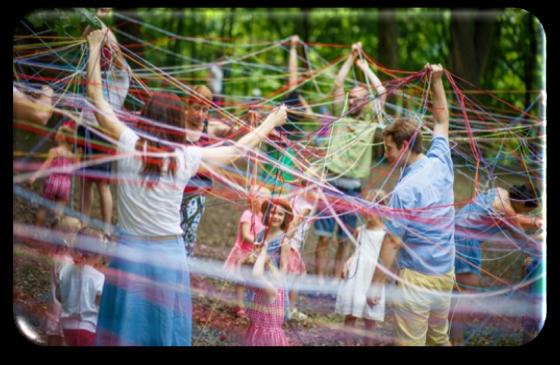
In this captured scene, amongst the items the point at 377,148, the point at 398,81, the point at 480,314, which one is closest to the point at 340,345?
the point at 480,314

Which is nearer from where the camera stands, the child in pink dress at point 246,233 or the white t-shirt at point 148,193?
the white t-shirt at point 148,193

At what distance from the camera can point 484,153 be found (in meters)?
2.51

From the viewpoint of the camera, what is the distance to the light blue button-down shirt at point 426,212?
2.41 meters

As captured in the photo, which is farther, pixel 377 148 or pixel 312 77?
pixel 312 77

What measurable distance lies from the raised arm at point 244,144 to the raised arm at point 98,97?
28 centimetres

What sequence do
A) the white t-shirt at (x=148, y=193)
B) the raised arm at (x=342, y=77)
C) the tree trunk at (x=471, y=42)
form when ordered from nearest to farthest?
the white t-shirt at (x=148, y=193), the tree trunk at (x=471, y=42), the raised arm at (x=342, y=77)

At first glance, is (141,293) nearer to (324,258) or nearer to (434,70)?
(324,258)

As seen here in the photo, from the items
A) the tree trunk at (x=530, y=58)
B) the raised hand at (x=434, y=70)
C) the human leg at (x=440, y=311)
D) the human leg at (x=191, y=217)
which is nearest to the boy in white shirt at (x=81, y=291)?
the human leg at (x=191, y=217)

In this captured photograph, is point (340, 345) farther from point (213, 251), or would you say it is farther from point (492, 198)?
point (492, 198)

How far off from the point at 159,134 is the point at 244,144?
276 mm

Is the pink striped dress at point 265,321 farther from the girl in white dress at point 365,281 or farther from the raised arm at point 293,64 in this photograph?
the raised arm at point 293,64

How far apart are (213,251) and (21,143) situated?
71 centimetres

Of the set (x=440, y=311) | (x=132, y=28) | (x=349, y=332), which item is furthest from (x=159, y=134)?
(x=440, y=311)

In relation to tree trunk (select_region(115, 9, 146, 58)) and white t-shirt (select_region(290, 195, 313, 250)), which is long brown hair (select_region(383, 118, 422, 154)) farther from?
tree trunk (select_region(115, 9, 146, 58))
